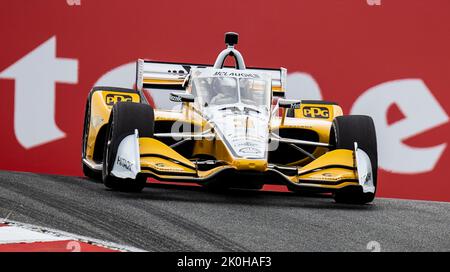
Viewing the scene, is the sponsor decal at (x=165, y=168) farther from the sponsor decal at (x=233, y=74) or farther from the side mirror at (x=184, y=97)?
the sponsor decal at (x=233, y=74)

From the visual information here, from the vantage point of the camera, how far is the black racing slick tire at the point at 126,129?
8.89 metres

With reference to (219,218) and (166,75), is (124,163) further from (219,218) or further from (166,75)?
(166,75)

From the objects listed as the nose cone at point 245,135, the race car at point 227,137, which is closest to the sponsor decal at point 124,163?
the race car at point 227,137

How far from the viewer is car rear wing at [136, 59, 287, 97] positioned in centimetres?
1070

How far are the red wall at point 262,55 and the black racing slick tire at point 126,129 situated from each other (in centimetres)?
238

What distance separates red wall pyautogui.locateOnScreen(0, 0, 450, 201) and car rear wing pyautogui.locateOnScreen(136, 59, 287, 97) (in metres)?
0.41

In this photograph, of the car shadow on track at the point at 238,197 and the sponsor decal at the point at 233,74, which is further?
the sponsor decal at the point at 233,74

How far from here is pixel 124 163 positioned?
877 cm

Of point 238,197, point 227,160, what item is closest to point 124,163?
point 227,160

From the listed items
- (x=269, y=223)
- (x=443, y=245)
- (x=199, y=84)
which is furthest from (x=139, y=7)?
(x=443, y=245)

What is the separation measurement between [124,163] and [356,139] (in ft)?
6.84

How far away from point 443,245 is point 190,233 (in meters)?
1.67

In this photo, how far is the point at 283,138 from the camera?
945 cm

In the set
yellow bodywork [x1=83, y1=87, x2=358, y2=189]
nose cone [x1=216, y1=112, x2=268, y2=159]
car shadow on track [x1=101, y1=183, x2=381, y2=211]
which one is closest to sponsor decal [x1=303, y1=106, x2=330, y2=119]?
yellow bodywork [x1=83, y1=87, x2=358, y2=189]
